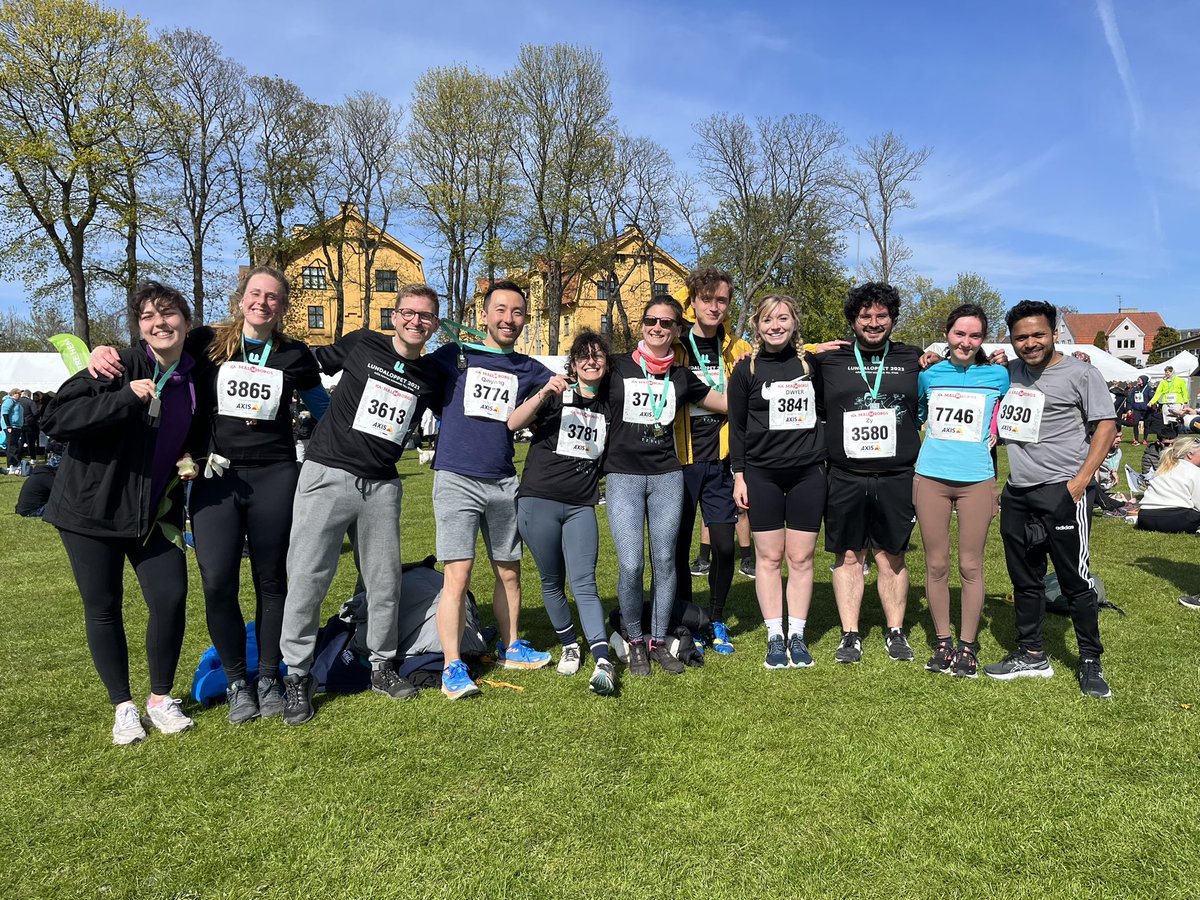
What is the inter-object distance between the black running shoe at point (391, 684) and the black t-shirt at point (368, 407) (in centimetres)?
100

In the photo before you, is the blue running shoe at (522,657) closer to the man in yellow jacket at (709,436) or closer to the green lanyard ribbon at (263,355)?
the man in yellow jacket at (709,436)

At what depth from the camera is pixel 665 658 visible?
3951 mm

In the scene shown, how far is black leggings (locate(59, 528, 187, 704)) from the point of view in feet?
A: 10.0

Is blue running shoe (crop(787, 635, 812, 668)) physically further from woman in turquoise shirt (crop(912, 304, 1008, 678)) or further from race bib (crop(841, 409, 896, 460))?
race bib (crop(841, 409, 896, 460))

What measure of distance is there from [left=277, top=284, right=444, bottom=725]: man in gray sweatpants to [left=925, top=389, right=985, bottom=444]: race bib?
255cm

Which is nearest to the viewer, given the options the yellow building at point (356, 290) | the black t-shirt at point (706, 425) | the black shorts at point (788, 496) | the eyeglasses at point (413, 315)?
the eyeglasses at point (413, 315)

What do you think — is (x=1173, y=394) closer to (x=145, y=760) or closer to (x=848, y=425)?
(x=848, y=425)

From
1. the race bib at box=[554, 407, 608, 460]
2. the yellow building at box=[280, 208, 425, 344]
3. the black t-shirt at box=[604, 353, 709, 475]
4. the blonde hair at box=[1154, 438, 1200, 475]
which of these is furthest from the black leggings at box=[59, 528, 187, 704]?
the yellow building at box=[280, 208, 425, 344]

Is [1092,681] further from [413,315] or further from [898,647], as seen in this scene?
[413,315]

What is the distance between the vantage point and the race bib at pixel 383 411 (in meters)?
3.39

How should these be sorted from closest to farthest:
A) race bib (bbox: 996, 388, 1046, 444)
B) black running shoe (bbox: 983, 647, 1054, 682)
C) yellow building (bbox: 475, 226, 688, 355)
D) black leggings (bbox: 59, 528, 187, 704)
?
black leggings (bbox: 59, 528, 187, 704) → race bib (bbox: 996, 388, 1046, 444) → black running shoe (bbox: 983, 647, 1054, 682) → yellow building (bbox: 475, 226, 688, 355)

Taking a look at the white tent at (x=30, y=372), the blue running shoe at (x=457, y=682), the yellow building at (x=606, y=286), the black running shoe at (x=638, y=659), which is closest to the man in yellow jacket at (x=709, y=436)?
Result: the black running shoe at (x=638, y=659)

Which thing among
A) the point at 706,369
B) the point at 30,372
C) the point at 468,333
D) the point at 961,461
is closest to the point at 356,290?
the point at 30,372

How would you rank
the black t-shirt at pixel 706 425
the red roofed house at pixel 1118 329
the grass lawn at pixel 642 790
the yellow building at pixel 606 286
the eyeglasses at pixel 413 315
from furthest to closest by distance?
the red roofed house at pixel 1118 329 < the yellow building at pixel 606 286 < the black t-shirt at pixel 706 425 < the eyeglasses at pixel 413 315 < the grass lawn at pixel 642 790
